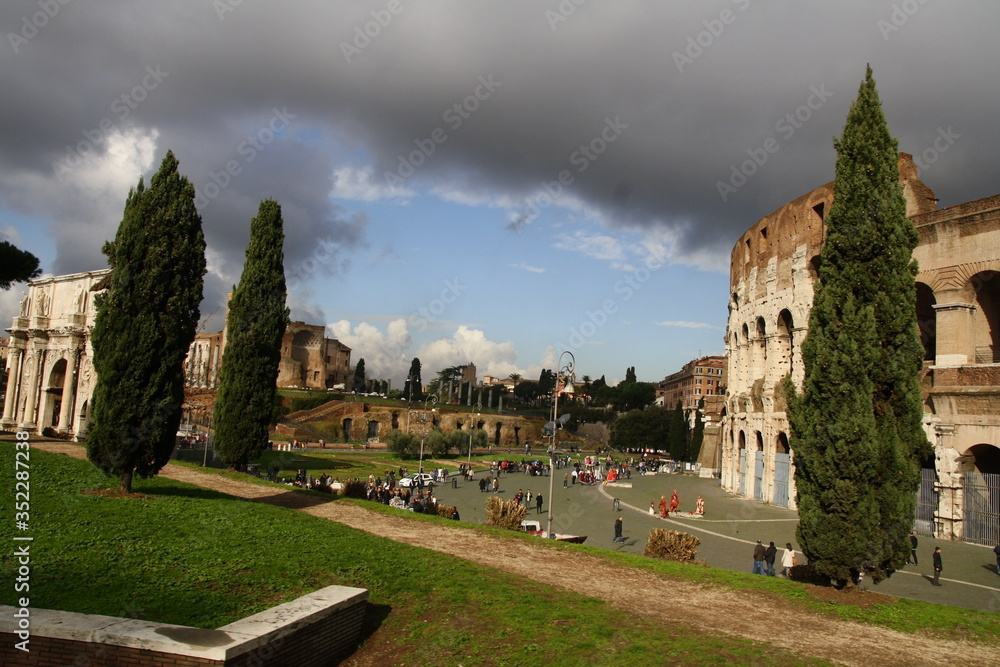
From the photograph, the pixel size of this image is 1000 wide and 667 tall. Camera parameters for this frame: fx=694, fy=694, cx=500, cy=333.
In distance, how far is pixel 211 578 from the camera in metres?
8.78

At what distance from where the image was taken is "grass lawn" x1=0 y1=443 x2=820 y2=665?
7.73 m

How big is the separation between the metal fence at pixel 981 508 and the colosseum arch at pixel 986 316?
351 centimetres

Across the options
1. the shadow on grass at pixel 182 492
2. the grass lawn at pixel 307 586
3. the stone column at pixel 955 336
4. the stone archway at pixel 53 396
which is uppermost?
the stone column at pixel 955 336

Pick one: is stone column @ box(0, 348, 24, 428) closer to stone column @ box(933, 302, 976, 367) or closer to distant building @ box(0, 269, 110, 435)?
distant building @ box(0, 269, 110, 435)

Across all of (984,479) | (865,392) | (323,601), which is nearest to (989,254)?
(984,479)

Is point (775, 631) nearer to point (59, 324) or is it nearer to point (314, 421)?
point (59, 324)

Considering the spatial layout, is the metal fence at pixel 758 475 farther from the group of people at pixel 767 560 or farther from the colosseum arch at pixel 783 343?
the group of people at pixel 767 560


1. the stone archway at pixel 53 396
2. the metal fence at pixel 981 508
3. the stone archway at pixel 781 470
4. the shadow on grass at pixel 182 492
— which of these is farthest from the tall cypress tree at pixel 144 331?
the stone archway at pixel 53 396

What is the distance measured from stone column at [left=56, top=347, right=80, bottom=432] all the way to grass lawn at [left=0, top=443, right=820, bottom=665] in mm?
22859

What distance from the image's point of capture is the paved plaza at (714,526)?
1515cm

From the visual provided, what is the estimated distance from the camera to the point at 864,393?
11.1m

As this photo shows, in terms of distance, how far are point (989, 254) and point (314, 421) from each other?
57.0m

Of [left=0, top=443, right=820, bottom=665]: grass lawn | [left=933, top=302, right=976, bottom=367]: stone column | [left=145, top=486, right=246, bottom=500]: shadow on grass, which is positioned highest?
[left=933, top=302, right=976, bottom=367]: stone column

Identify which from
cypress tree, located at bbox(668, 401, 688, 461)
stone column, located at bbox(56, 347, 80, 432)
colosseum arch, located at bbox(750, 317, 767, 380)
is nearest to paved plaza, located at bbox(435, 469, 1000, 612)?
colosseum arch, located at bbox(750, 317, 767, 380)
